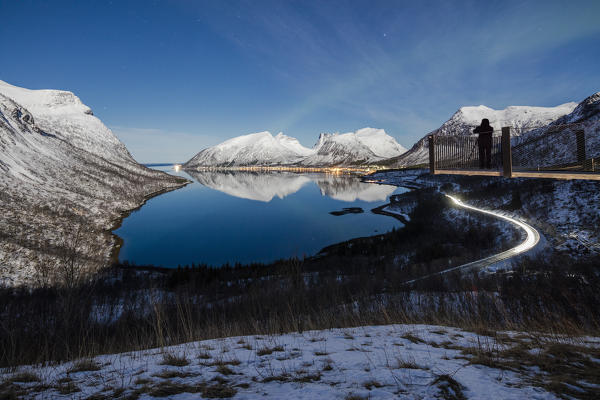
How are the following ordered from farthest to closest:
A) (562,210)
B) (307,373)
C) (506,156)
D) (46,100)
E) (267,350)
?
(46,100) < (562,210) < (506,156) < (267,350) < (307,373)

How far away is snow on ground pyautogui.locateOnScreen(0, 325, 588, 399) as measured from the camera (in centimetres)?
299

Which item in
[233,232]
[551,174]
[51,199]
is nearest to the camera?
[551,174]

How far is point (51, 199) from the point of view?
42.0m

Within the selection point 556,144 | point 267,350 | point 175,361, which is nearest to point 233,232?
point 267,350

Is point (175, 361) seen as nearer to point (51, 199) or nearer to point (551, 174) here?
point (551, 174)

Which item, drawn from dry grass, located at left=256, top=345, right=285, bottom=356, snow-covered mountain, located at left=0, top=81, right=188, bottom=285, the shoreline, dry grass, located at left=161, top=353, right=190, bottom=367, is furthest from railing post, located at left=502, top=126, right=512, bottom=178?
the shoreline

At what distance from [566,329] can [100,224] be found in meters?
56.3

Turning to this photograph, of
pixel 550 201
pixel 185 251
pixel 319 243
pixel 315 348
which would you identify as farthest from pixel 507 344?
pixel 185 251

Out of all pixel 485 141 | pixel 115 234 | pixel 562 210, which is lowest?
pixel 115 234

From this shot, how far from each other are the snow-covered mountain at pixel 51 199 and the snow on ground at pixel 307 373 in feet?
23.6

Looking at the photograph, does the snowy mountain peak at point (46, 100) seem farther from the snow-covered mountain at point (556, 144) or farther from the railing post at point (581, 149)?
the railing post at point (581, 149)

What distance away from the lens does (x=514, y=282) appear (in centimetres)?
1059

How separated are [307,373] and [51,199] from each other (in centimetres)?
5500

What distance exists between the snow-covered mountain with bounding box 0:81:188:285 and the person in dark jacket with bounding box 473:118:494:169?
671 inches
